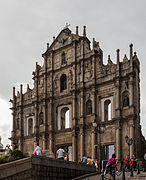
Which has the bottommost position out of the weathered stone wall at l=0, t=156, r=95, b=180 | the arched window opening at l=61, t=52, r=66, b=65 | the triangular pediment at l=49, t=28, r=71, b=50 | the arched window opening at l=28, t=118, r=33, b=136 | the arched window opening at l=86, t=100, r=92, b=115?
the weathered stone wall at l=0, t=156, r=95, b=180

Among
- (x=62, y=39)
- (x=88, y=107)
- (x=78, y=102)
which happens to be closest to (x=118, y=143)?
(x=88, y=107)

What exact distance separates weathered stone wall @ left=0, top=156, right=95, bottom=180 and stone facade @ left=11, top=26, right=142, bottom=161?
39.0 ft

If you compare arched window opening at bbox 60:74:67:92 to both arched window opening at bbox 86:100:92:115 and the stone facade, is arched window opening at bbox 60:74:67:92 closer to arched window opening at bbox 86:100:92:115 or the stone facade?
the stone facade

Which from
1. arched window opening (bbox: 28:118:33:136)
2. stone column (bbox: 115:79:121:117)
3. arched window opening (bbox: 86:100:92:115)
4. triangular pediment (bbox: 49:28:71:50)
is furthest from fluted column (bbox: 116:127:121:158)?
triangular pediment (bbox: 49:28:71:50)

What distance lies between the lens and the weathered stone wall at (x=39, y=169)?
20.9 m

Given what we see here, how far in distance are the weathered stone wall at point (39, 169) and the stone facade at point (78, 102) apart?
11.9 m

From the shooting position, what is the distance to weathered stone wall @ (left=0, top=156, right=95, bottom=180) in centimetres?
2092

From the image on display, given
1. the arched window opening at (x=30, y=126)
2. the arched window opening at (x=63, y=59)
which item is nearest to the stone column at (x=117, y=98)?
the arched window opening at (x=63, y=59)

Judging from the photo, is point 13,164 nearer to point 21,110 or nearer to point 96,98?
point 96,98

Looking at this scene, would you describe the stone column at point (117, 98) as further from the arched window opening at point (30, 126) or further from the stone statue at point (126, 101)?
the arched window opening at point (30, 126)

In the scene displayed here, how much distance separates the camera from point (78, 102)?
135ft

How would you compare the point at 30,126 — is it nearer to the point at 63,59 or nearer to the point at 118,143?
the point at 63,59

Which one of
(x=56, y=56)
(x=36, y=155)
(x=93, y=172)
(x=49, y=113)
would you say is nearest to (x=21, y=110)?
(x=49, y=113)

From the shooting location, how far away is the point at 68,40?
147 feet
